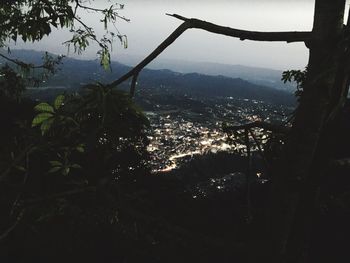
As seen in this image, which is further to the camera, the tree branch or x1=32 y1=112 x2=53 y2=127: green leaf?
x1=32 y1=112 x2=53 y2=127: green leaf

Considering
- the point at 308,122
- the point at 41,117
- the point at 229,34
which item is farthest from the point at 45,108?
the point at 308,122

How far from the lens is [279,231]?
1767mm

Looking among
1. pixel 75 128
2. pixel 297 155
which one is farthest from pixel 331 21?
pixel 75 128

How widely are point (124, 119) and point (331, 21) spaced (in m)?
1.00

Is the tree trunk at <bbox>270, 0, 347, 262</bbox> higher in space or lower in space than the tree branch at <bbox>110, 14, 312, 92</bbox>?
lower

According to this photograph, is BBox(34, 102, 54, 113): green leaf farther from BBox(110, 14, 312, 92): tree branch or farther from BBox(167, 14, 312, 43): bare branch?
BBox(167, 14, 312, 43): bare branch

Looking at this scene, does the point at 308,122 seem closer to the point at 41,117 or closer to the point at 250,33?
the point at 250,33

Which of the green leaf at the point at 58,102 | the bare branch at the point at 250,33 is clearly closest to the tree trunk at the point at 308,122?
the bare branch at the point at 250,33

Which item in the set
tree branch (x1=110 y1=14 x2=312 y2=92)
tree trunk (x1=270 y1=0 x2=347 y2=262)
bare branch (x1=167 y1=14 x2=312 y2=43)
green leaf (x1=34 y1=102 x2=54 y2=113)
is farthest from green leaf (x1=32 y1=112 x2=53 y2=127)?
tree trunk (x1=270 y1=0 x2=347 y2=262)

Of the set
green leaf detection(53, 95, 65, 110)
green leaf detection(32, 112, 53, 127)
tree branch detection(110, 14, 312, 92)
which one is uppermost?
tree branch detection(110, 14, 312, 92)

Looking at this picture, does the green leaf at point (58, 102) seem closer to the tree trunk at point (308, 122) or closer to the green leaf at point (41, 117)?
the green leaf at point (41, 117)

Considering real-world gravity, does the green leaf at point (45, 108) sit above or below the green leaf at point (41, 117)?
above

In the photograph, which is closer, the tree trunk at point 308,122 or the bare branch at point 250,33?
the tree trunk at point 308,122

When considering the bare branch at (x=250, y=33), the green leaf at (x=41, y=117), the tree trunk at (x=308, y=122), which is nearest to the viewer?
the tree trunk at (x=308, y=122)
